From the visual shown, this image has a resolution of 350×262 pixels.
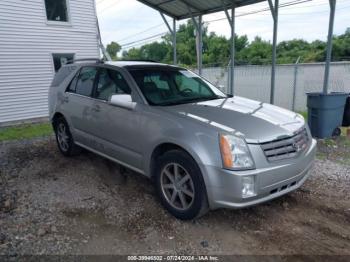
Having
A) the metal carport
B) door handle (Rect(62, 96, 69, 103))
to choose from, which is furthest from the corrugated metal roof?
door handle (Rect(62, 96, 69, 103))

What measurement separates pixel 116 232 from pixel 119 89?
75.6 inches

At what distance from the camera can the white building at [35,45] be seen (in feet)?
33.6

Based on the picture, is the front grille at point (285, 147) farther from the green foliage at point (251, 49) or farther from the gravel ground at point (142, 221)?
the green foliage at point (251, 49)

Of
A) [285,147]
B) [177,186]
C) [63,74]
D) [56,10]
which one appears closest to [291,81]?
[63,74]

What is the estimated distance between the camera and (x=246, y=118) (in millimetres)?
3221

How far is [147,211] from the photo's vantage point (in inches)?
137

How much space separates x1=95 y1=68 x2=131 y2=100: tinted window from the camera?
398 centimetres

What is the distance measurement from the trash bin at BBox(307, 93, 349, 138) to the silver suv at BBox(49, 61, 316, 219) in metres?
2.64

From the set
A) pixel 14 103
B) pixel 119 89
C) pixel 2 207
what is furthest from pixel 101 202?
pixel 14 103

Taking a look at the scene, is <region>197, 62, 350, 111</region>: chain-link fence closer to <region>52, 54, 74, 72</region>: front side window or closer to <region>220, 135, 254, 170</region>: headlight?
<region>52, 54, 74, 72</region>: front side window

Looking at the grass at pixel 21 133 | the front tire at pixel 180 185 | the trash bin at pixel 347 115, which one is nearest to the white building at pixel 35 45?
the grass at pixel 21 133

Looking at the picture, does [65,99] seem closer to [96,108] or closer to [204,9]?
[96,108]

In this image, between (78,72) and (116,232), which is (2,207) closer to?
(116,232)

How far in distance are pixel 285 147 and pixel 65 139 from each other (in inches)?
157
